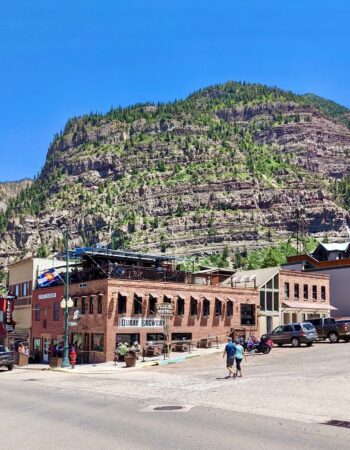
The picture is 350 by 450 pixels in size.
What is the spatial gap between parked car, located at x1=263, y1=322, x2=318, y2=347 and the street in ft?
35.0

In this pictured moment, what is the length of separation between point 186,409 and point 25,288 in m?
46.8

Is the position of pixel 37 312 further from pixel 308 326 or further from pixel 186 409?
pixel 186 409

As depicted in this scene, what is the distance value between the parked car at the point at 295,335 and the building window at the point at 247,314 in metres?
8.60

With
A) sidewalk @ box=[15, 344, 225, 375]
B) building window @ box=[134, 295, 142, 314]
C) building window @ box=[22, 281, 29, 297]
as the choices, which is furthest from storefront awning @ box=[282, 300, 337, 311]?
building window @ box=[22, 281, 29, 297]

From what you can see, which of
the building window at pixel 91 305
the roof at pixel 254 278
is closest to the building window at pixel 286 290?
the roof at pixel 254 278

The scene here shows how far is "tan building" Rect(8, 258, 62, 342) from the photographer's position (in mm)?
60250

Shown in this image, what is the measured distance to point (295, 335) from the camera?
43.5m

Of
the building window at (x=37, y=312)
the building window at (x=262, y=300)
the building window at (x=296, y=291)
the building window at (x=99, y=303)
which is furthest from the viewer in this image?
the building window at (x=296, y=291)

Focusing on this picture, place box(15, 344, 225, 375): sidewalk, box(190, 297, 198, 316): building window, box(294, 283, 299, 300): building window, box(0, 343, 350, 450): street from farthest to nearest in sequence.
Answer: box(294, 283, 299, 300): building window
box(190, 297, 198, 316): building window
box(15, 344, 225, 375): sidewalk
box(0, 343, 350, 450): street

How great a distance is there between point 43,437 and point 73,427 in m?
1.38

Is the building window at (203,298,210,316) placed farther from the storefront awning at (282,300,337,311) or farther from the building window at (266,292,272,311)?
the storefront awning at (282,300,337,311)

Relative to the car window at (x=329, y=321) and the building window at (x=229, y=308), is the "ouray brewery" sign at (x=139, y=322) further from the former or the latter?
the car window at (x=329, y=321)

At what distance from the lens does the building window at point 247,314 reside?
2121 inches

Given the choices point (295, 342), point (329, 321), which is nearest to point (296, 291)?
point (329, 321)
